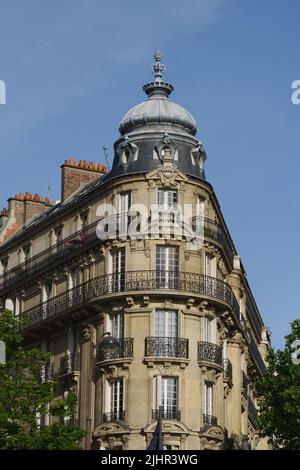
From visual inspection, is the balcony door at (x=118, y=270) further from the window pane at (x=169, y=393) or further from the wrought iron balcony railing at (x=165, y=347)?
the window pane at (x=169, y=393)

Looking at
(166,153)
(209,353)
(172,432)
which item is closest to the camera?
(172,432)

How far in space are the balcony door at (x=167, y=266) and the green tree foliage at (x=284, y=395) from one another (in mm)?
5564

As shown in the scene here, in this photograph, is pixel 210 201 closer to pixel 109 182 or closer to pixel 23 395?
pixel 109 182

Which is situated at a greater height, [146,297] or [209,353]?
[146,297]

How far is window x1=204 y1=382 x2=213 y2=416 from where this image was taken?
62906mm

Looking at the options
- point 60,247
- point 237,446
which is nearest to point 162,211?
point 60,247

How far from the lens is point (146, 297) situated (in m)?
62.5

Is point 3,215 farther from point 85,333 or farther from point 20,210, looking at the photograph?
point 85,333

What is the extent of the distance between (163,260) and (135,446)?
26.8ft

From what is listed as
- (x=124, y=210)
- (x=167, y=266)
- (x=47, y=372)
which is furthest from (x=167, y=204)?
(x=47, y=372)

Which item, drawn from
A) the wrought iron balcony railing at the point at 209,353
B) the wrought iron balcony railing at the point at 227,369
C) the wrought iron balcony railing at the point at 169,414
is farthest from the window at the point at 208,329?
the wrought iron balcony railing at the point at 169,414

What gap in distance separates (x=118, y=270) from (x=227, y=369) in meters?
7.23

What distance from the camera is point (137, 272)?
63125 mm

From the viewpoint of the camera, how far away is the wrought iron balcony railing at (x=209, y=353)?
6272 centimetres
